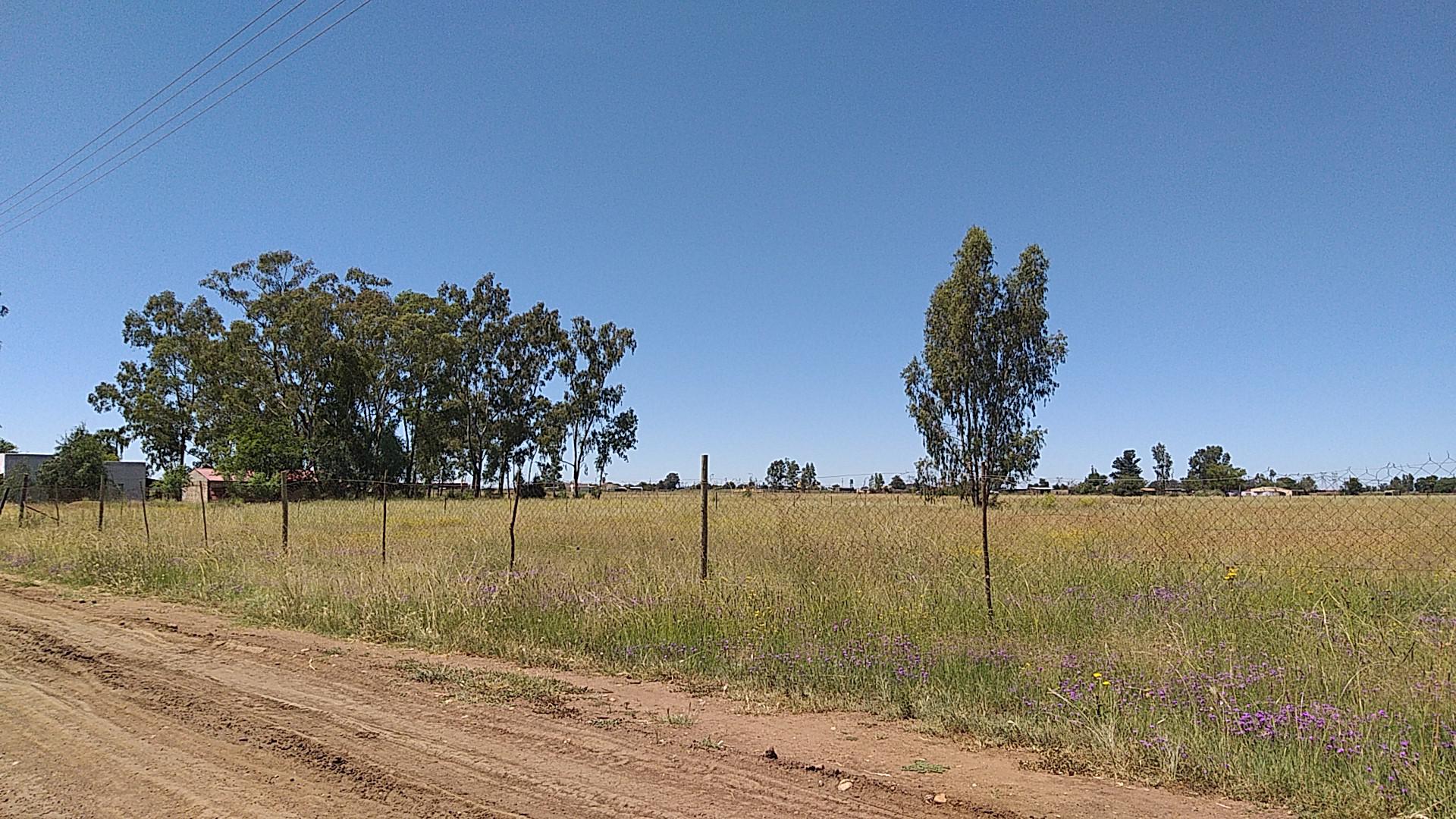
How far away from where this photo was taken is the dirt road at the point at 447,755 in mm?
4383

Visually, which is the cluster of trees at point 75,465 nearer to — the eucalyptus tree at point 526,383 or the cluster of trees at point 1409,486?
the eucalyptus tree at point 526,383

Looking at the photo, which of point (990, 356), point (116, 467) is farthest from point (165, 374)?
point (990, 356)

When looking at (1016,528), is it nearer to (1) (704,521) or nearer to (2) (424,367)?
(1) (704,521)

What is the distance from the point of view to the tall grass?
4914 mm

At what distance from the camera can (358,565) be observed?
39.3 feet

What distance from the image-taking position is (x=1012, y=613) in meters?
7.77

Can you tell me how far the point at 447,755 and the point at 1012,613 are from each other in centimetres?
516

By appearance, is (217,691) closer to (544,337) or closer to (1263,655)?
(1263,655)

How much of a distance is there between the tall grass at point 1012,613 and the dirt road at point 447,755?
1.67 feet

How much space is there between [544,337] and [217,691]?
170 ft

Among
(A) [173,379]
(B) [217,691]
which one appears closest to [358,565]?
(B) [217,691]

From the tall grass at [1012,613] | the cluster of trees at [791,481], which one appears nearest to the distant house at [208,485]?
the tall grass at [1012,613]

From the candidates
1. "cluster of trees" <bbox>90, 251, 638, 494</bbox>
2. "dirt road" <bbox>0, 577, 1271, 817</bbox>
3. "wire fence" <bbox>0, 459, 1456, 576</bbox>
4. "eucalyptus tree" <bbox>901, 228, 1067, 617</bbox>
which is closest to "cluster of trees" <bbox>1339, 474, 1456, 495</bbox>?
"wire fence" <bbox>0, 459, 1456, 576</bbox>

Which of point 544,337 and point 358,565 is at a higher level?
point 544,337
